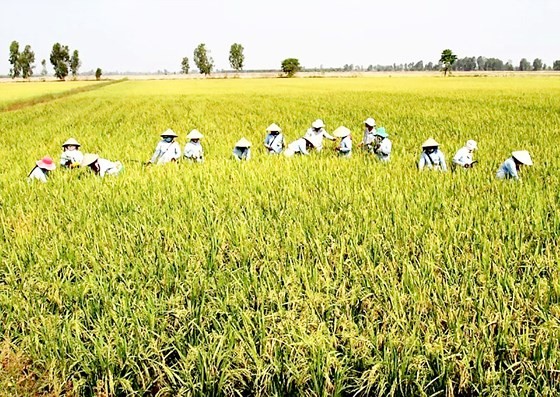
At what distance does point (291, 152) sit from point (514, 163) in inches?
151

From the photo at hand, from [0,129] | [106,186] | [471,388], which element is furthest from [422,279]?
[0,129]

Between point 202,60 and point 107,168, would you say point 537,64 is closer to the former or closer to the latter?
point 202,60

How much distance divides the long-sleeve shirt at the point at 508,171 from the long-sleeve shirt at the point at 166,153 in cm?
494

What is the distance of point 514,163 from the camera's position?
6090 millimetres

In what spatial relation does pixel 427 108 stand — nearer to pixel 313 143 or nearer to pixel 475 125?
pixel 475 125

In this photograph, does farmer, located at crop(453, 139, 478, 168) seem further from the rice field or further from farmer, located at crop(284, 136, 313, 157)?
farmer, located at crop(284, 136, 313, 157)

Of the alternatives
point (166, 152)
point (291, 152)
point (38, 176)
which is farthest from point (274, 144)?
point (38, 176)

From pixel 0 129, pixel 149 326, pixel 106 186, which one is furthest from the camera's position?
pixel 0 129

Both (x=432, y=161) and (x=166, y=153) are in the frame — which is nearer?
(x=432, y=161)

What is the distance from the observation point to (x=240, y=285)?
10.0 ft

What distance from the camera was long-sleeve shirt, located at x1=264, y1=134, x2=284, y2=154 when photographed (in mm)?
9109

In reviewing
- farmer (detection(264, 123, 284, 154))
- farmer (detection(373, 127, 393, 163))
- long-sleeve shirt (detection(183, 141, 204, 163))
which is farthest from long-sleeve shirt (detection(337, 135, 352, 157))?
long-sleeve shirt (detection(183, 141, 204, 163))

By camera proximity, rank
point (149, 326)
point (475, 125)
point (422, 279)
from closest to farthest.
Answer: point (149, 326) → point (422, 279) → point (475, 125)

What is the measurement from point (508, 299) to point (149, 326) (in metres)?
2.02
